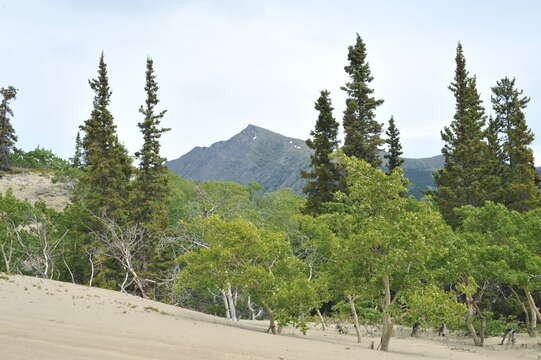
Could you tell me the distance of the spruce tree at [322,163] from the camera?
34.9m

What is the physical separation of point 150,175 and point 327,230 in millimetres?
24404

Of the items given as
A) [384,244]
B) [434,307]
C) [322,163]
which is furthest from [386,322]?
[322,163]

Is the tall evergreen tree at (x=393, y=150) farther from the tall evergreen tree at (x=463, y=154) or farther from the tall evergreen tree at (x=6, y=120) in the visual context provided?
the tall evergreen tree at (x=6, y=120)

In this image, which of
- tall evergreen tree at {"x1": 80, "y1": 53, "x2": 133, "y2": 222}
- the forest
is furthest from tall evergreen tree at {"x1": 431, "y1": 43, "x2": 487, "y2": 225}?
tall evergreen tree at {"x1": 80, "y1": 53, "x2": 133, "y2": 222}

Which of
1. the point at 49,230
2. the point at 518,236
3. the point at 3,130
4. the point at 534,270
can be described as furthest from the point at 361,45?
the point at 3,130

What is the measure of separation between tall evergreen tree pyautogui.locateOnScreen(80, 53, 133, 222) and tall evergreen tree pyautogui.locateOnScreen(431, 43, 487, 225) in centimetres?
2608

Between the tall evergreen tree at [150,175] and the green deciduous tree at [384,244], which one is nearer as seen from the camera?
the green deciduous tree at [384,244]

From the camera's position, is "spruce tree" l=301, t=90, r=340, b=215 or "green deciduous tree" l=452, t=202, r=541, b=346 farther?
"spruce tree" l=301, t=90, r=340, b=215

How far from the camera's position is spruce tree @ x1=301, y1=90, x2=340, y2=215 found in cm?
3488

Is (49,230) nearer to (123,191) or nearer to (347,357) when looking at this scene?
(123,191)

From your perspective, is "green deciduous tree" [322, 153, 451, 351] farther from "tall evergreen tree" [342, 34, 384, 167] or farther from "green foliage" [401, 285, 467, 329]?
"tall evergreen tree" [342, 34, 384, 167]

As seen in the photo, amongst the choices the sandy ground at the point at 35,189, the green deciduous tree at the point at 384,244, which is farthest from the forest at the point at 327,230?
the sandy ground at the point at 35,189

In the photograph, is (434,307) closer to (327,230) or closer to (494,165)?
(327,230)

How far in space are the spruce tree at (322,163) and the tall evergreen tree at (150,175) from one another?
1235cm
